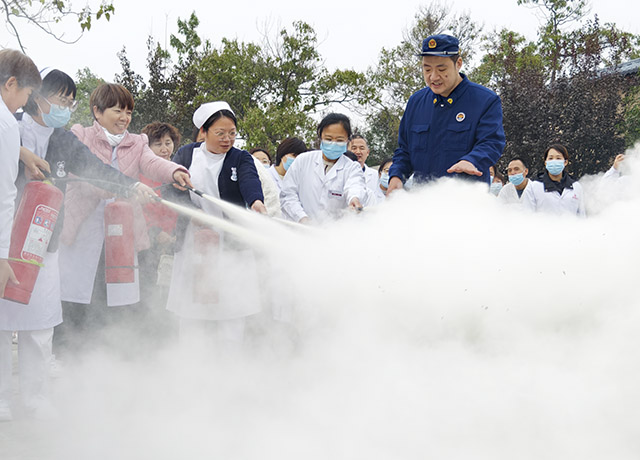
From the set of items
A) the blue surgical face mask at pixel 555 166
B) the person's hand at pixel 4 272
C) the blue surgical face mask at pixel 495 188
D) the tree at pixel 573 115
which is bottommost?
the person's hand at pixel 4 272

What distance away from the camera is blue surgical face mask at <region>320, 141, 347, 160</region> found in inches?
236

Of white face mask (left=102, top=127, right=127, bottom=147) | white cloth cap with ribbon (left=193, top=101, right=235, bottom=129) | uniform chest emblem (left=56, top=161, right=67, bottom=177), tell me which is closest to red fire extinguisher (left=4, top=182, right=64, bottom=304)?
uniform chest emblem (left=56, top=161, right=67, bottom=177)

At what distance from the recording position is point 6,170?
3.55 metres

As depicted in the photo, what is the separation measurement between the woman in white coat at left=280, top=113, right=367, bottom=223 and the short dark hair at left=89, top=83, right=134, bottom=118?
1814 millimetres

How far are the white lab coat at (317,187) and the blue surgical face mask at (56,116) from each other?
2290 millimetres

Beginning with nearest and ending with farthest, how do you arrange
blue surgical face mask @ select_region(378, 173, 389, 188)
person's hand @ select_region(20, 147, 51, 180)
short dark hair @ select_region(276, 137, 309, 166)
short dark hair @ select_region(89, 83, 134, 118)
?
person's hand @ select_region(20, 147, 51, 180) < short dark hair @ select_region(89, 83, 134, 118) < short dark hair @ select_region(276, 137, 309, 166) < blue surgical face mask @ select_region(378, 173, 389, 188)

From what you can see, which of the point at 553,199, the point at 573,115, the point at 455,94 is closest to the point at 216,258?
the point at 455,94

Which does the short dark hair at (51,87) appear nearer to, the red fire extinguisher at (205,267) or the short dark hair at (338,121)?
the red fire extinguisher at (205,267)

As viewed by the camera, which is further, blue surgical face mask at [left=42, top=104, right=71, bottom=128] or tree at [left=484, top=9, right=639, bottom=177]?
tree at [left=484, top=9, right=639, bottom=177]

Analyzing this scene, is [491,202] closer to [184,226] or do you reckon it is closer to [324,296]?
[324,296]

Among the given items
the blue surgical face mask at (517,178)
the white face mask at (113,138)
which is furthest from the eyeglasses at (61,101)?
the blue surgical face mask at (517,178)

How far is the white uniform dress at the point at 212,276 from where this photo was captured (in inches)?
191

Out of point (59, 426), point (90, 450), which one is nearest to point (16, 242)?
point (59, 426)

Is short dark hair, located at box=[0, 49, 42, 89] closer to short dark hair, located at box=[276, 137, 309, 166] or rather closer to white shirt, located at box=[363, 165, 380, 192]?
short dark hair, located at box=[276, 137, 309, 166]
